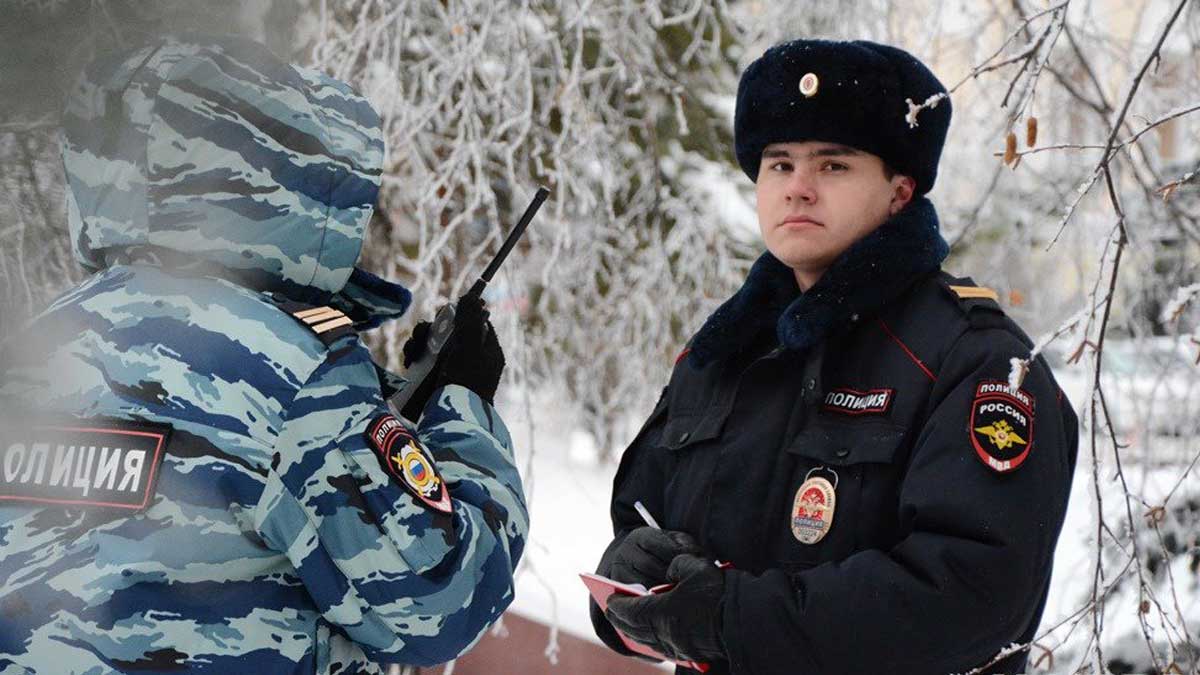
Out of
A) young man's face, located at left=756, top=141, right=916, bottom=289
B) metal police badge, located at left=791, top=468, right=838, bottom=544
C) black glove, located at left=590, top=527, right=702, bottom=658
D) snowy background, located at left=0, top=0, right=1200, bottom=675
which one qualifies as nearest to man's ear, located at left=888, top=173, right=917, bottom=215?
young man's face, located at left=756, top=141, right=916, bottom=289

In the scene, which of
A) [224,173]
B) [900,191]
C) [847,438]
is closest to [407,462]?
[224,173]

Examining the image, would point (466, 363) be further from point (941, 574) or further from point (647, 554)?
point (941, 574)

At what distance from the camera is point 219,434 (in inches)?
52.2

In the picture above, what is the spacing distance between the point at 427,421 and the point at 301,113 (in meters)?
0.40

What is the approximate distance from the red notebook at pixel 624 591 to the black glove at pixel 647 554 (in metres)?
0.02

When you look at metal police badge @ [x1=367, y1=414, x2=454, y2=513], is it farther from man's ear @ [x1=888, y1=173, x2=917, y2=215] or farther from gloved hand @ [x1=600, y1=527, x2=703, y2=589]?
man's ear @ [x1=888, y1=173, x2=917, y2=215]

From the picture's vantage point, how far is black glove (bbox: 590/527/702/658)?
172cm

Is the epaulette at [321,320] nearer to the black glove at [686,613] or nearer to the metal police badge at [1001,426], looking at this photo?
the black glove at [686,613]

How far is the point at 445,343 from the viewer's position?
62.2 inches

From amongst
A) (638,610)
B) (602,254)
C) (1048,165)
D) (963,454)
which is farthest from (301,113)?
(1048,165)

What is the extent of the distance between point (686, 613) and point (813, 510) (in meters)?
0.21

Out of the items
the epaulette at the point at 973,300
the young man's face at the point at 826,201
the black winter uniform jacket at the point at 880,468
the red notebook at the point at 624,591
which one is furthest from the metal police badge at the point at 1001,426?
the red notebook at the point at 624,591

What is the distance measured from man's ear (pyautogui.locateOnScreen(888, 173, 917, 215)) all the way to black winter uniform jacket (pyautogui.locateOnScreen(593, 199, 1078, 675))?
0.05 metres

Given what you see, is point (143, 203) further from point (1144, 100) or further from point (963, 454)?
point (1144, 100)
